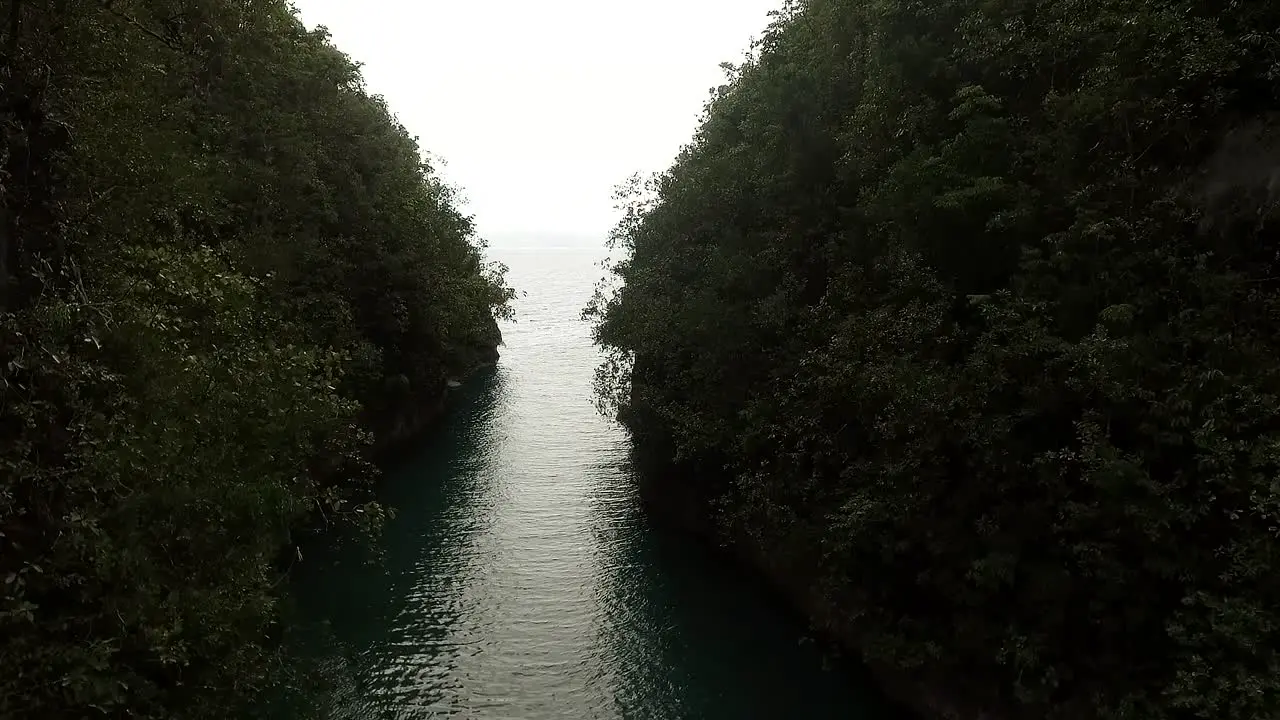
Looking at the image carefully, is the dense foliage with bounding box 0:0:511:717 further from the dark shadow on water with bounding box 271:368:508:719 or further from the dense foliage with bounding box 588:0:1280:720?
the dense foliage with bounding box 588:0:1280:720

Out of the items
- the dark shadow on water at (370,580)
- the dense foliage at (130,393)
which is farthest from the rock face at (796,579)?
the dense foliage at (130,393)

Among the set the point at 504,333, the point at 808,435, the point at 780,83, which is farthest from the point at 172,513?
the point at 504,333

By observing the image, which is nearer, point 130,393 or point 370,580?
point 130,393

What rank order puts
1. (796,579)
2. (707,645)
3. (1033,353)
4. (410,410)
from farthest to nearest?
(410,410)
(796,579)
(707,645)
(1033,353)

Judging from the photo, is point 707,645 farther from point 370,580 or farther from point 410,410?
point 410,410

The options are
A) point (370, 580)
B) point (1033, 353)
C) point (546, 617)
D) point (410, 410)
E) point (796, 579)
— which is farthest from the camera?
point (410, 410)

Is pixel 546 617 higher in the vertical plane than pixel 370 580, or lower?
lower

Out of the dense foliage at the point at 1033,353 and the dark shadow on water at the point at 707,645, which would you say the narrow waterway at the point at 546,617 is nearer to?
the dark shadow on water at the point at 707,645

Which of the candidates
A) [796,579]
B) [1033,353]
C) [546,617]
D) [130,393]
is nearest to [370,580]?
[546,617]
